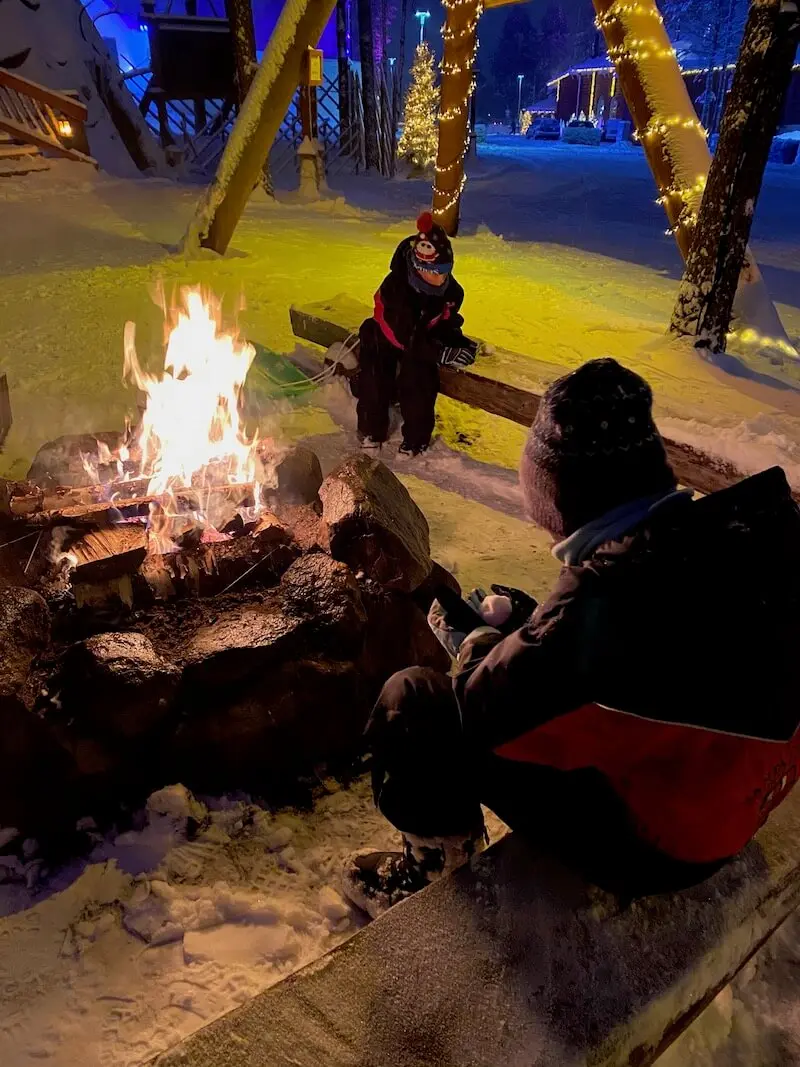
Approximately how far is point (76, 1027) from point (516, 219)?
51.5 ft

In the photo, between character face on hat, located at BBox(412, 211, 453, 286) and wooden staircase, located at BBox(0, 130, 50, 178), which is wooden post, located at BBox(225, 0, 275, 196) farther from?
character face on hat, located at BBox(412, 211, 453, 286)

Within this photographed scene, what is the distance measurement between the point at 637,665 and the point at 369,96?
24126 mm

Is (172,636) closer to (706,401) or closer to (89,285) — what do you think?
(706,401)

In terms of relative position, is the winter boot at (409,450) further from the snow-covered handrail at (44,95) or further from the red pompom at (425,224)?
the snow-covered handrail at (44,95)

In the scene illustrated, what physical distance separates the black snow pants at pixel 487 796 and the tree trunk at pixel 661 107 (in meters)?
6.91

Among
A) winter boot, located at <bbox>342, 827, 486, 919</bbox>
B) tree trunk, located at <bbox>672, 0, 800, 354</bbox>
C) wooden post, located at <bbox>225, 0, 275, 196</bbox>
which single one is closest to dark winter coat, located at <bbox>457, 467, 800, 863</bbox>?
winter boot, located at <bbox>342, 827, 486, 919</bbox>

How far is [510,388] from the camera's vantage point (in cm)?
533

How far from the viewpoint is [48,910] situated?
2387 mm

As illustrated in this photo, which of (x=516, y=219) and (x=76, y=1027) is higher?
(x=516, y=219)

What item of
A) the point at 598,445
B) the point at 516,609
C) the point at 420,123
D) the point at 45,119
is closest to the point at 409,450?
the point at 516,609

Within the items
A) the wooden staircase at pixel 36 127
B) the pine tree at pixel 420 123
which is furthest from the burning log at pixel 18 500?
the pine tree at pixel 420 123

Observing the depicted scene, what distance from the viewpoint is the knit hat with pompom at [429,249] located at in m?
5.35

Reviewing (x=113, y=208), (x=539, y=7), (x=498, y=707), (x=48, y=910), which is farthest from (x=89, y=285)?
(x=539, y=7)

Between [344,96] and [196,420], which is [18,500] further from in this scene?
[344,96]
